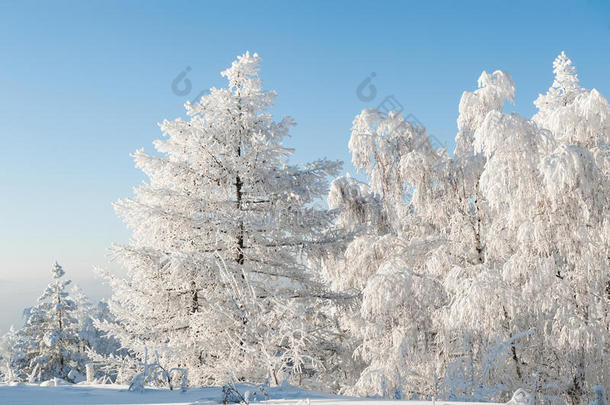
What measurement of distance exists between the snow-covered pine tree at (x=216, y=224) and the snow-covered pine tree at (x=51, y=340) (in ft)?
54.0

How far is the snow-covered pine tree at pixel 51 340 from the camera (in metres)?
→ 23.9

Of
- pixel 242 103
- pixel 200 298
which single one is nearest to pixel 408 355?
pixel 200 298

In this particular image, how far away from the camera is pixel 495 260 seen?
1008 centimetres

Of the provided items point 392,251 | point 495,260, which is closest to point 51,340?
point 392,251

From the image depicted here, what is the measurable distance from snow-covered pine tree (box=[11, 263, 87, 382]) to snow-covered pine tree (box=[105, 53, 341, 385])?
1646cm

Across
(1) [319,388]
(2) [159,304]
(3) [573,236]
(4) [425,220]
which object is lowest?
(1) [319,388]

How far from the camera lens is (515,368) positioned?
841 cm

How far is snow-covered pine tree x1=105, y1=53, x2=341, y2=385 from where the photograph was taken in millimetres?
9562

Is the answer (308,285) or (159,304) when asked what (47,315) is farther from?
(308,285)

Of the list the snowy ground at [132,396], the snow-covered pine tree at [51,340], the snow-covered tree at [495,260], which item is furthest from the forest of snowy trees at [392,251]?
the snow-covered pine tree at [51,340]

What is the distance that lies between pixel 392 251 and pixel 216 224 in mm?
4310

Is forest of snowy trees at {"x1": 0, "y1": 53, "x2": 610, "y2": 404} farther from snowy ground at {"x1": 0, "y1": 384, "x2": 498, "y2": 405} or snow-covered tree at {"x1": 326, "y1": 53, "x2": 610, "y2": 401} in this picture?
snowy ground at {"x1": 0, "y1": 384, "x2": 498, "y2": 405}

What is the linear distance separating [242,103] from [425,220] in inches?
223

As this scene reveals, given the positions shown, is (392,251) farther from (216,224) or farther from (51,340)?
(51,340)
